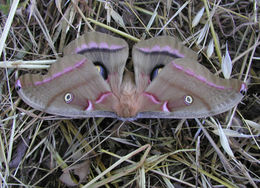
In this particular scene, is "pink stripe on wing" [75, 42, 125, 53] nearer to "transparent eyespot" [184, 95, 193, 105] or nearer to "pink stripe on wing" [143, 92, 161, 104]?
"pink stripe on wing" [143, 92, 161, 104]

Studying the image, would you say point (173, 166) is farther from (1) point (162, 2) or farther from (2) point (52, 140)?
(1) point (162, 2)

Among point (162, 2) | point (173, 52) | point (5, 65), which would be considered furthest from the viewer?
point (162, 2)

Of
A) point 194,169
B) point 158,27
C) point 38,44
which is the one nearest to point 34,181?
point 38,44

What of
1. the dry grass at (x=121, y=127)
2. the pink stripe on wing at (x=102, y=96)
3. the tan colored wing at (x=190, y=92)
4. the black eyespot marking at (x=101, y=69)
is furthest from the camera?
the dry grass at (x=121, y=127)

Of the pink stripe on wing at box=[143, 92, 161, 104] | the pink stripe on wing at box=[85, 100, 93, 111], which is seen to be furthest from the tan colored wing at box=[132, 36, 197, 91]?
the pink stripe on wing at box=[85, 100, 93, 111]

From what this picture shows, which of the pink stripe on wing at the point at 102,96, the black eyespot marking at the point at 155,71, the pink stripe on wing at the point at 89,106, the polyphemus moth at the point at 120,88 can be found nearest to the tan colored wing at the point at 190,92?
the polyphemus moth at the point at 120,88

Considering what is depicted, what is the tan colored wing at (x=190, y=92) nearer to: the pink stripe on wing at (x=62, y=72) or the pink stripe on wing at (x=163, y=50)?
the pink stripe on wing at (x=163, y=50)
